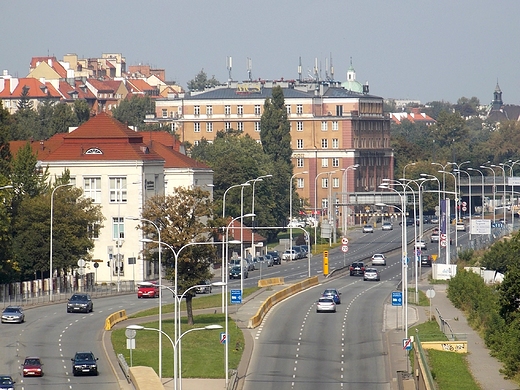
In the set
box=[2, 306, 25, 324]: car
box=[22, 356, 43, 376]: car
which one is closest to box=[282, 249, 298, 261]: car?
box=[2, 306, 25, 324]: car

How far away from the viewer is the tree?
76875 millimetres

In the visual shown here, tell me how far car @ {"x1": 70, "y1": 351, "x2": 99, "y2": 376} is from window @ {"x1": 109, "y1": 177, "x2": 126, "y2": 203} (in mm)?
54360

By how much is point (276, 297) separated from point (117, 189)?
28898mm

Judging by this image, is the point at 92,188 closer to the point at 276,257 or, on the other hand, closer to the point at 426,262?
the point at 276,257

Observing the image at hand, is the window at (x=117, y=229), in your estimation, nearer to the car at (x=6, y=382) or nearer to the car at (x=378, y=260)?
the car at (x=378, y=260)

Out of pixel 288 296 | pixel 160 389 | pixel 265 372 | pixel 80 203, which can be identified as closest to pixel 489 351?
pixel 265 372

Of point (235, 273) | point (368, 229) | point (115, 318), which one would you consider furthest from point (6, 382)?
point (368, 229)

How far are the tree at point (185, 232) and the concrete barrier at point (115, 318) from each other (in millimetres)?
3845

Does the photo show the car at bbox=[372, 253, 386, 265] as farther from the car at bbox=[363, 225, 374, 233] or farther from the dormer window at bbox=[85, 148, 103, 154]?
the car at bbox=[363, 225, 374, 233]

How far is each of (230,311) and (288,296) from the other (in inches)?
401

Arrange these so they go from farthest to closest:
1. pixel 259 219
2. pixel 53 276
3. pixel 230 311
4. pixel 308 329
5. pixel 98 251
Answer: pixel 259 219
pixel 98 251
pixel 53 276
pixel 230 311
pixel 308 329

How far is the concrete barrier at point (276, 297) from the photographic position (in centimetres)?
7775

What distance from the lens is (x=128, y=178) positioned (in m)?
115

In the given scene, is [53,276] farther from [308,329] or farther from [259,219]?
[259,219]
